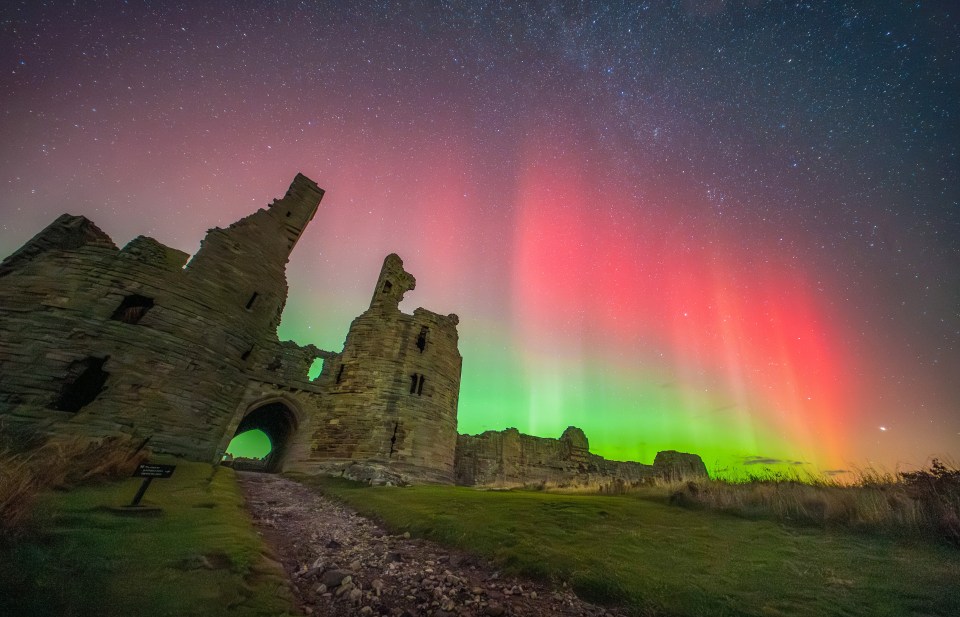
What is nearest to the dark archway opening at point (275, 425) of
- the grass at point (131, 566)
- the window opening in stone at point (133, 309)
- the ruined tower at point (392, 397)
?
the ruined tower at point (392, 397)

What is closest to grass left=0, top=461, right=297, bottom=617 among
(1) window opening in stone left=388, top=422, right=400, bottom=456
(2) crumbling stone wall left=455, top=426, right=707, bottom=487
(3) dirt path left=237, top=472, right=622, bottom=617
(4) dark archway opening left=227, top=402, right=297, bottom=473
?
(3) dirt path left=237, top=472, right=622, bottom=617

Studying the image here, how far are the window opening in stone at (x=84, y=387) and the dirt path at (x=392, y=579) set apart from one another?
813cm

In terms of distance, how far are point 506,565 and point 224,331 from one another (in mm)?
13889

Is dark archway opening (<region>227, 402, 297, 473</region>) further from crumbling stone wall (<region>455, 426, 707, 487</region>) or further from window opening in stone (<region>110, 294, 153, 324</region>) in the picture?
crumbling stone wall (<region>455, 426, 707, 487</region>)

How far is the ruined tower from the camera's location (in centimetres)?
1445

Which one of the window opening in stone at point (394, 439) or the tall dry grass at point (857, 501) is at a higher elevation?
the window opening in stone at point (394, 439)

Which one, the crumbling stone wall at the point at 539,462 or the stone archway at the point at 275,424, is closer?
the stone archway at the point at 275,424

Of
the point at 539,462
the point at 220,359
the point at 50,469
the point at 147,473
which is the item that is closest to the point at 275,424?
the point at 220,359

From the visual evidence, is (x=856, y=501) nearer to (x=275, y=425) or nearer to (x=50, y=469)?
(x=50, y=469)

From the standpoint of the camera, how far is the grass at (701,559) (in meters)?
3.15

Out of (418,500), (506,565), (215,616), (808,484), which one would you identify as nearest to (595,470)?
(808,484)

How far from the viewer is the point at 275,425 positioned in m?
18.6

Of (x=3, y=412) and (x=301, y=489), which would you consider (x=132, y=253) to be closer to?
(x=3, y=412)

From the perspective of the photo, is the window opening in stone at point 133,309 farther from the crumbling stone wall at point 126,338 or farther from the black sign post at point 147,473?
the black sign post at point 147,473
